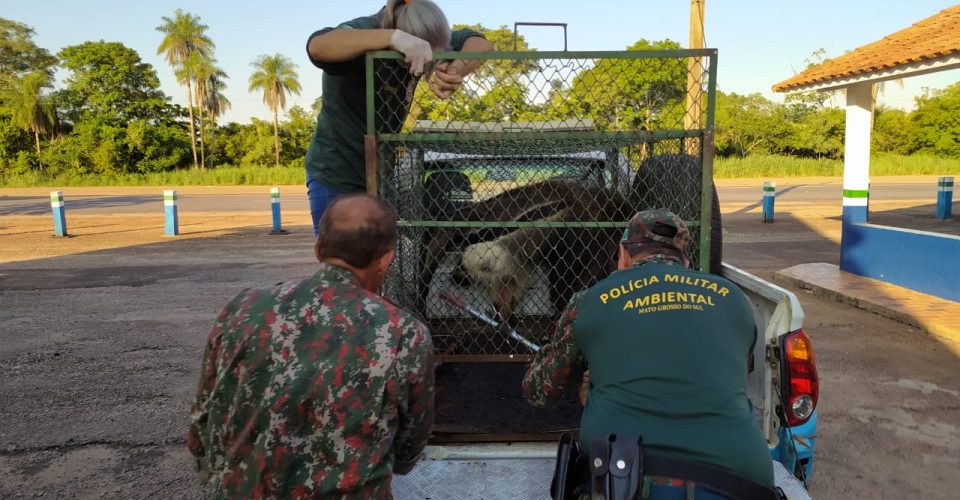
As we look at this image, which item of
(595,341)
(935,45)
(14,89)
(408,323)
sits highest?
(14,89)

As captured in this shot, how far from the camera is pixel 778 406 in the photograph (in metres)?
2.40

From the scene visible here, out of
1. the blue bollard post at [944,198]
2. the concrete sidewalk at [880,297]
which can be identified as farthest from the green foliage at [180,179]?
the concrete sidewalk at [880,297]

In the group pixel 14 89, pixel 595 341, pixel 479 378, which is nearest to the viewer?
pixel 595 341

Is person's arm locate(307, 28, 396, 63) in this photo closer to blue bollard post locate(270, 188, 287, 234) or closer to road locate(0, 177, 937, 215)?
blue bollard post locate(270, 188, 287, 234)

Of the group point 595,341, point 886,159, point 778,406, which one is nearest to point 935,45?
point 778,406

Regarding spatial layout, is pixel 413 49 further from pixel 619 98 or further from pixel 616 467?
pixel 616 467

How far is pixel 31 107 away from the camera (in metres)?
42.8

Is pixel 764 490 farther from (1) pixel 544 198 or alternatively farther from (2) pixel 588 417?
(1) pixel 544 198

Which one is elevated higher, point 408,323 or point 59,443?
point 408,323

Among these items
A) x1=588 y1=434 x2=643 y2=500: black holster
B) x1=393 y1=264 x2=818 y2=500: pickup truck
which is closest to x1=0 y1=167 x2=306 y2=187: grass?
x1=393 y1=264 x2=818 y2=500: pickup truck

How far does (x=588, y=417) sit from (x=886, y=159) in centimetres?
4092

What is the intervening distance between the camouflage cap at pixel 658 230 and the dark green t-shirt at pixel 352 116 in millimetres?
1293

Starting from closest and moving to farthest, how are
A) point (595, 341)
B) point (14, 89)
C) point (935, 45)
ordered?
point (595, 341) < point (935, 45) < point (14, 89)

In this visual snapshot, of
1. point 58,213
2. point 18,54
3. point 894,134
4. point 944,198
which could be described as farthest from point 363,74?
point 18,54
